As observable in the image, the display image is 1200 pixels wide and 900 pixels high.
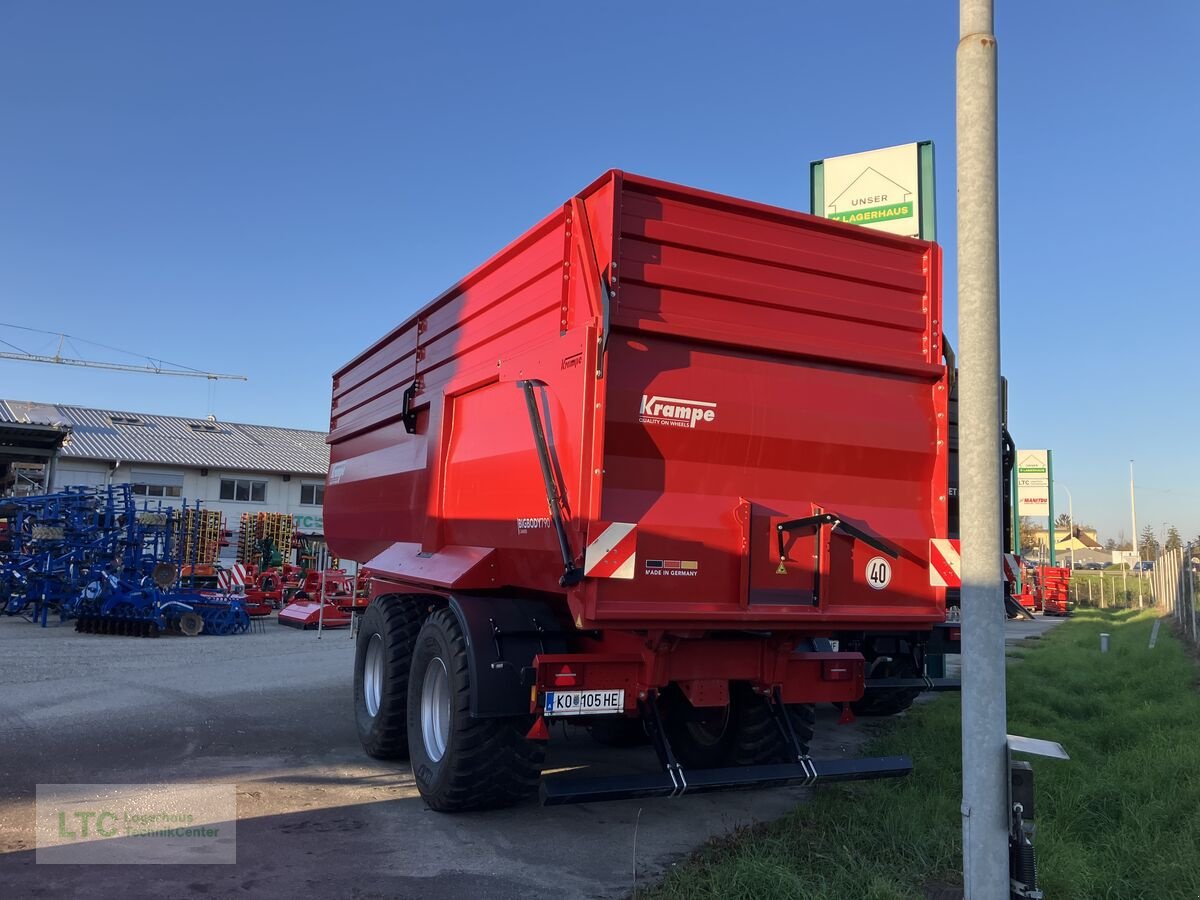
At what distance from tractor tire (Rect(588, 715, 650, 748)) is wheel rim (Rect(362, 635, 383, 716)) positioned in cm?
181

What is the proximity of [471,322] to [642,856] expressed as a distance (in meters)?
3.77

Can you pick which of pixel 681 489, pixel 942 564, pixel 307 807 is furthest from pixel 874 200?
pixel 307 807

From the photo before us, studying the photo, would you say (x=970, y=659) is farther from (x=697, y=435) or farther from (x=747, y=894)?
(x=697, y=435)

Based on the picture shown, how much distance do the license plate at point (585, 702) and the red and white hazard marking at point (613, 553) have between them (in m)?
→ 0.78

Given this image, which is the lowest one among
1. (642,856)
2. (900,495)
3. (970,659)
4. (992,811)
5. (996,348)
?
(642,856)

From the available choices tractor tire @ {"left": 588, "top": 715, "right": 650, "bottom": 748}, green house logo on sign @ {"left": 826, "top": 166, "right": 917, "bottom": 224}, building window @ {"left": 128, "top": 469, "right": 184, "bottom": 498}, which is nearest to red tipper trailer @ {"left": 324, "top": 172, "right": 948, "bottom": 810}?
tractor tire @ {"left": 588, "top": 715, "right": 650, "bottom": 748}

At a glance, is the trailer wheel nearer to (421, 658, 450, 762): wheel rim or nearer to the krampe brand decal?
(421, 658, 450, 762): wheel rim

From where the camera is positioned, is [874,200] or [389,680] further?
[874,200]

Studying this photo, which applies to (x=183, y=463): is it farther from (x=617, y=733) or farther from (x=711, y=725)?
(x=711, y=725)

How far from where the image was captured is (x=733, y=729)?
20.6 ft

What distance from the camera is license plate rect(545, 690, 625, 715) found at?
16.2 feet

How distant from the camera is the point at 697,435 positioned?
16.7 ft

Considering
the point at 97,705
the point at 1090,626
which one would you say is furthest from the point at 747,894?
the point at 1090,626

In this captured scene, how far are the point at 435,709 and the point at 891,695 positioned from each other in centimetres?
505
